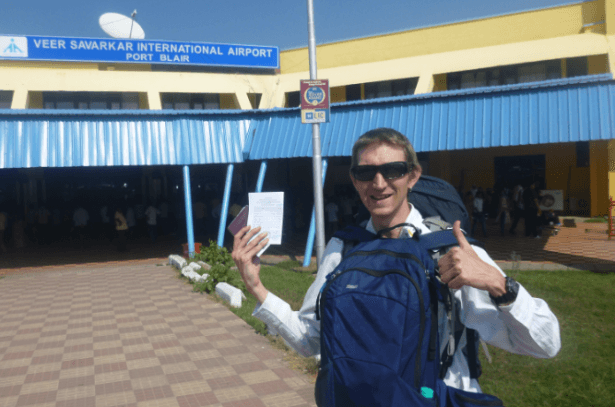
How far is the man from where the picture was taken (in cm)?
169

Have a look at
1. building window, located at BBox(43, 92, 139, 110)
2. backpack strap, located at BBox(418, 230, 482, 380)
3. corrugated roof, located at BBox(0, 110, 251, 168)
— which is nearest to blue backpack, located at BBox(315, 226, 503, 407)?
backpack strap, located at BBox(418, 230, 482, 380)

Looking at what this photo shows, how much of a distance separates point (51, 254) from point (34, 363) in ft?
43.4

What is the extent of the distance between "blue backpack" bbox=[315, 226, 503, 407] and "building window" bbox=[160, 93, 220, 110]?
2682 cm

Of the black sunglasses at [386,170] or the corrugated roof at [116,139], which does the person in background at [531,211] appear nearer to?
the corrugated roof at [116,139]

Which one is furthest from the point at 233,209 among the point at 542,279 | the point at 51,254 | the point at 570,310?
the point at 570,310

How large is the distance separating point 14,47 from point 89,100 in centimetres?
426

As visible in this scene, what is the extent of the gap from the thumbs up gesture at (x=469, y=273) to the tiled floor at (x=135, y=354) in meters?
3.71

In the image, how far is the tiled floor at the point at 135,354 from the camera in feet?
17.3

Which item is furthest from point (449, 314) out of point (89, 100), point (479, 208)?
point (89, 100)

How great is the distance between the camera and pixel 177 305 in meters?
9.48

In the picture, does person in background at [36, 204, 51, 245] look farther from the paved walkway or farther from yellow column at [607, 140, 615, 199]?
yellow column at [607, 140, 615, 199]

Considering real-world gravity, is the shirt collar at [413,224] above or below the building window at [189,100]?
below

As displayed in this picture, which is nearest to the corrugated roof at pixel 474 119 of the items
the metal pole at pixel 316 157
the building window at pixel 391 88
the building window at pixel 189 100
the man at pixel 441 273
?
the metal pole at pixel 316 157

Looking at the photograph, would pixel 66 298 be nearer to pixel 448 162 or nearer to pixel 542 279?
pixel 542 279
